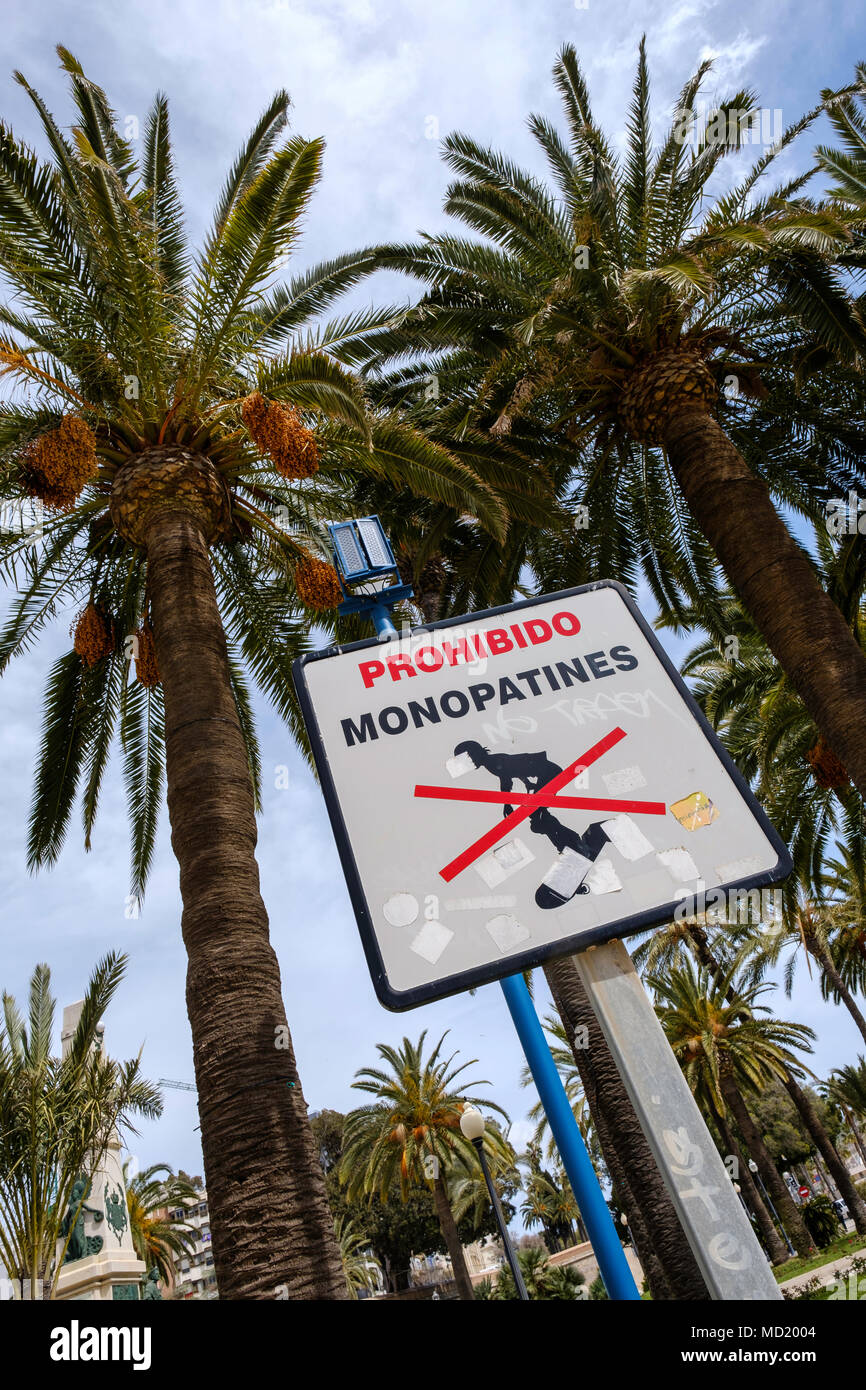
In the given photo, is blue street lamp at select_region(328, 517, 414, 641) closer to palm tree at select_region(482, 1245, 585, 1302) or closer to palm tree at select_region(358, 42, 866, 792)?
palm tree at select_region(358, 42, 866, 792)

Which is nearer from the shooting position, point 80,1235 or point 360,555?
point 360,555

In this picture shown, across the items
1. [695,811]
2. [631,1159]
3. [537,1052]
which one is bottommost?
[695,811]

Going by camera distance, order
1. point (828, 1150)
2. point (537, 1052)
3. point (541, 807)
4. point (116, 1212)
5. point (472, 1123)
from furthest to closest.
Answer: point (828, 1150) < point (116, 1212) < point (472, 1123) < point (537, 1052) < point (541, 807)

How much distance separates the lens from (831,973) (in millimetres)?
27750

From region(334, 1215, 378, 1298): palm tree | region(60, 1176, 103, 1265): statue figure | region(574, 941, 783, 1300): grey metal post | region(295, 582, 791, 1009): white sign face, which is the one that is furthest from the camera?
region(334, 1215, 378, 1298): palm tree

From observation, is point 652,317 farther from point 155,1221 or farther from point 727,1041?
point 155,1221

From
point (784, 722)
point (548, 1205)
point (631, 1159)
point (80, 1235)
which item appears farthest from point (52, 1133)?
point (548, 1205)

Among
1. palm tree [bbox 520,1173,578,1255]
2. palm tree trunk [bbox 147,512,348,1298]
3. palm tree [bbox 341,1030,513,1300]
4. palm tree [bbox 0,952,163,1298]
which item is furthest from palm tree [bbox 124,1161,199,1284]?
palm tree trunk [bbox 147,512,348,1298]

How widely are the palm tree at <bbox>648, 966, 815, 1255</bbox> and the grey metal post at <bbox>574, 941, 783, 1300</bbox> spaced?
26.9m

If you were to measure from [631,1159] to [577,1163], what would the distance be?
284cm

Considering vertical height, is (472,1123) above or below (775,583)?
below

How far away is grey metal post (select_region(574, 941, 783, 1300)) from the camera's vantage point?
6.12 ft

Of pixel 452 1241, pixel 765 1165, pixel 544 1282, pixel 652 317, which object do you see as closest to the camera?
pixel 652 317
